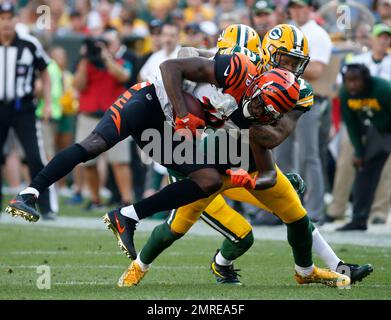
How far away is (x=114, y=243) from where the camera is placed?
8648 millimetres

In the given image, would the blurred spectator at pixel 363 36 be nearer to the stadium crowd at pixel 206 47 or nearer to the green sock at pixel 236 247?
the stadium crowd at pixel 206 47

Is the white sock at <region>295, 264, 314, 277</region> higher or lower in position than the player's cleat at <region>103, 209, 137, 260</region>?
lower

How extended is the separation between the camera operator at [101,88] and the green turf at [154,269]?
203cm

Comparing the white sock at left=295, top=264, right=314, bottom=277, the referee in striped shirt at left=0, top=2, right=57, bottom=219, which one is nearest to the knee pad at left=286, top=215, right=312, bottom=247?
the white sock at left=295, top=264, right=314, bottom=277

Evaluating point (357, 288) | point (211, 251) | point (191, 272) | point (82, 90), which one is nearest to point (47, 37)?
point (82, 90)

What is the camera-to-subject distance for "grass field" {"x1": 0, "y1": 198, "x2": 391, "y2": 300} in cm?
580

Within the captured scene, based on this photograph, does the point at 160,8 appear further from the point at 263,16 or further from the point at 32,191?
the point at 32,191

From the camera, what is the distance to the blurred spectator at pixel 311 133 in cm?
963

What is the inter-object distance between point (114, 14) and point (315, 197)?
24.1 ft

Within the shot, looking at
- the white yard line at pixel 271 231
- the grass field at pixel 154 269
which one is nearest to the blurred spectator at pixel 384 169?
the white yard line at pixel 271 231

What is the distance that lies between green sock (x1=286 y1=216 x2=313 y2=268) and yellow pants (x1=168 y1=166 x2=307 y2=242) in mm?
42

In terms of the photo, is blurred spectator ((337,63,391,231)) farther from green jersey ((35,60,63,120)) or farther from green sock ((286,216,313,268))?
green jersey ((35,60,63,120))

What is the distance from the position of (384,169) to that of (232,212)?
405cm

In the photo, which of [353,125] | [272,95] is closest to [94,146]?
[272,95]
